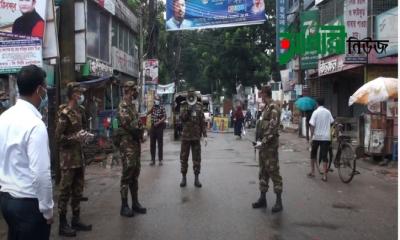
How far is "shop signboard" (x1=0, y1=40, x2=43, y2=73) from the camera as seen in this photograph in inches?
310

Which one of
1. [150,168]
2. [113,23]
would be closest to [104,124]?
[150,168]

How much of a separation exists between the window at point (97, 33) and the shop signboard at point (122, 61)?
0.96 m

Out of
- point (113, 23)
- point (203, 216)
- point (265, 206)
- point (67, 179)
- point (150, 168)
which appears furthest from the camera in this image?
point (113, 23)

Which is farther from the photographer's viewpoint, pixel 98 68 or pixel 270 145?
pixel 98 68

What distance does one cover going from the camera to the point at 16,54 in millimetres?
7891

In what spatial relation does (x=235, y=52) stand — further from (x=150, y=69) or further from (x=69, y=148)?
(x=69, y=148)

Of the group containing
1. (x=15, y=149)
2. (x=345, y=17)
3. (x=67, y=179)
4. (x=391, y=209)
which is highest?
(x=345, y=17)

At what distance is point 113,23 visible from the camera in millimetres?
21656

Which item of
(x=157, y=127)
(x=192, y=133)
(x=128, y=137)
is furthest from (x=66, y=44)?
(x=157, y=127)

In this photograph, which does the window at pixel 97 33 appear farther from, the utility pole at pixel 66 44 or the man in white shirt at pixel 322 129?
the man in white shirt at pixel 322 129

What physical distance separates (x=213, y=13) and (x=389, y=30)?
39.8 feet

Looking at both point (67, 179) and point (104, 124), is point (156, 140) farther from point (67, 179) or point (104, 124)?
point (67, 179)

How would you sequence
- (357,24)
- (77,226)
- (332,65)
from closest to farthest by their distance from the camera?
(77,226) < (357,24) < (332,65)

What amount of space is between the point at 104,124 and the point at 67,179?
9.73 metres
